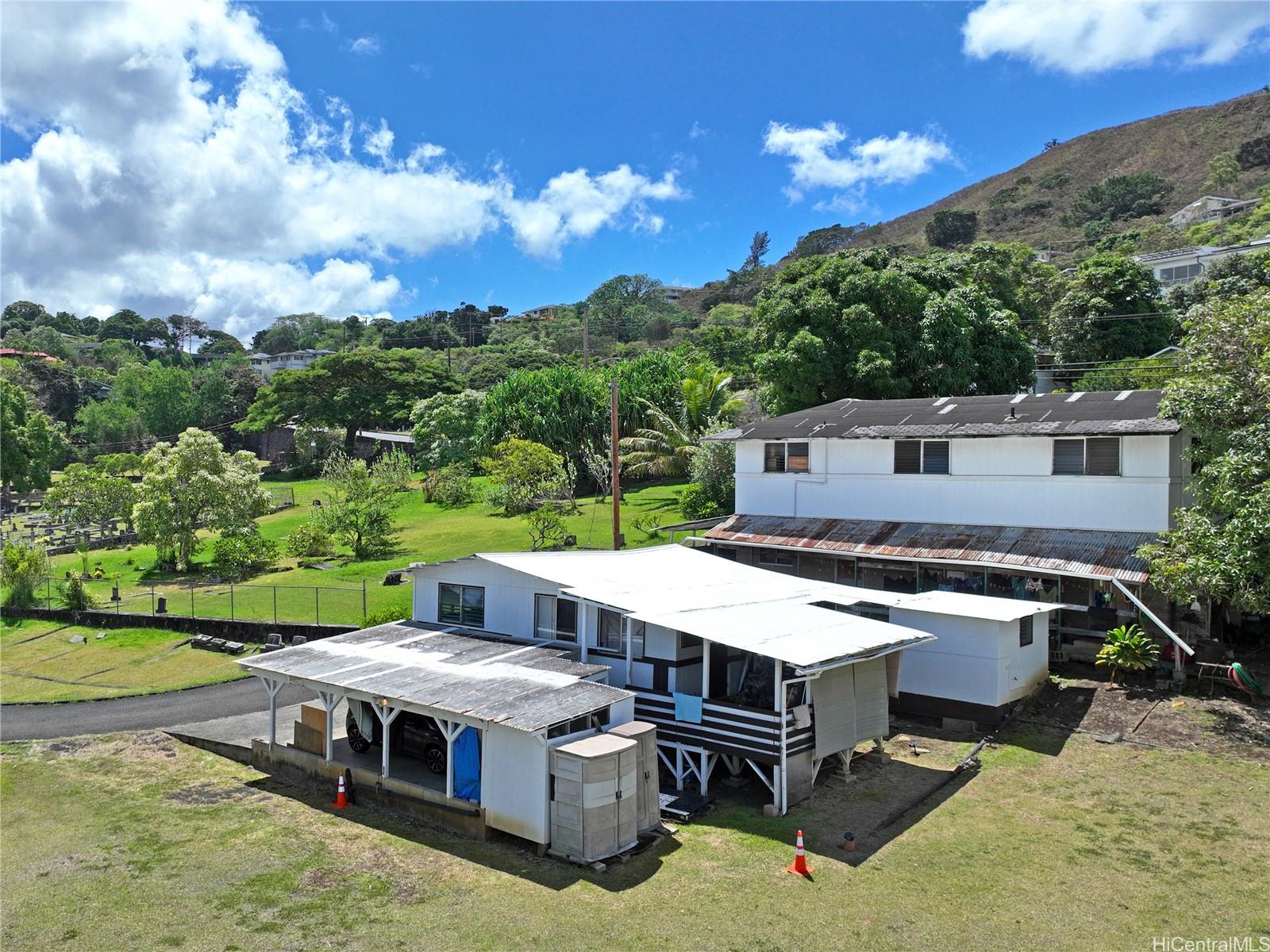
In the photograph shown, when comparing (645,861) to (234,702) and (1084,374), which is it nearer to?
(234,702)

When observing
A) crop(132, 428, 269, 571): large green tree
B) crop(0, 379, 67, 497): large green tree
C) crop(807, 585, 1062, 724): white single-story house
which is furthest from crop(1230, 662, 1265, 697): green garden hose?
crop(0, 379, 67, 497): large green tree

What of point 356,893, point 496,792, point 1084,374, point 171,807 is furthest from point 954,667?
point 1084,374

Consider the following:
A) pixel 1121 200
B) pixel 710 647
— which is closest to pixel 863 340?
pixel 710 647

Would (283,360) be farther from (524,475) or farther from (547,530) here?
(547,530)

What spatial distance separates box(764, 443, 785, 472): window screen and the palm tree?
13.6m

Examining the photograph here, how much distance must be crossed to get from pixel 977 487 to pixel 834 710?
11.9 metres

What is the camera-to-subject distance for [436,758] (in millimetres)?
15805

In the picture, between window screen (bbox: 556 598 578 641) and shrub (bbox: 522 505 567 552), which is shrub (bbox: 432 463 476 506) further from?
window screen (bbox: 556 598 578 641)

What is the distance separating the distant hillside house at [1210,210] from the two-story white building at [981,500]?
100960mm

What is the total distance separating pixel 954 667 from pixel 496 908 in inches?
440

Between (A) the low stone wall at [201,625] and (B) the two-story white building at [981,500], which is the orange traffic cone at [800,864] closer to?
(B) the two-story white building at [981,500]

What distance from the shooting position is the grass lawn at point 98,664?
78.0ft

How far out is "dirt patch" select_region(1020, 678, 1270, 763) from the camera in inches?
648

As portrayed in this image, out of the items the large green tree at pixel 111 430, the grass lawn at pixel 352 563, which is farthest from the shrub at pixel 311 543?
the large green tree at pixel 111 430
